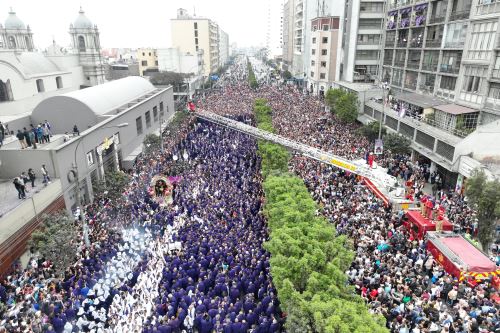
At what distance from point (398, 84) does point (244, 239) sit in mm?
34408

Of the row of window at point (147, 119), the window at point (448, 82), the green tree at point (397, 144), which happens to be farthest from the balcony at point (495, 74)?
the row of window at point (147, 119)

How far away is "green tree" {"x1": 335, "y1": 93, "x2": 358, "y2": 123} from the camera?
40875 mm

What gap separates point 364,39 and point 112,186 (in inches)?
1860

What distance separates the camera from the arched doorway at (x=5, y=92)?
110ft

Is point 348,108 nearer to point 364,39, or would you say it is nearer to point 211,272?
point 364,39

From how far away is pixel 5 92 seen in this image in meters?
33.9

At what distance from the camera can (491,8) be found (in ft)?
87.1

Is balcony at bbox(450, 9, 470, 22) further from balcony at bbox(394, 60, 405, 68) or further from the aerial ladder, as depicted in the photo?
the aerial ladder

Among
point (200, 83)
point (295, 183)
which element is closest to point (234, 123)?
point (295, 183)

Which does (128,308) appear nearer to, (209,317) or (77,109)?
(209,317)

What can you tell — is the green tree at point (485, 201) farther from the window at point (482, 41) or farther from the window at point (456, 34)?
the window at point (456, 34)

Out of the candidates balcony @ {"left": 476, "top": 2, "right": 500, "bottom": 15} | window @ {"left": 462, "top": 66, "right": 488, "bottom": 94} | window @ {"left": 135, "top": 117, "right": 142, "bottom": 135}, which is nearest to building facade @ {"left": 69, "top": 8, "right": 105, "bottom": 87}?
window @ {"left": 135, "top": 117, "right": 142, "bottom": 135}

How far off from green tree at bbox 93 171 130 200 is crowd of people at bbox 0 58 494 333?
0.43 m

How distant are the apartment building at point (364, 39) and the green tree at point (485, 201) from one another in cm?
Answer: 4069
